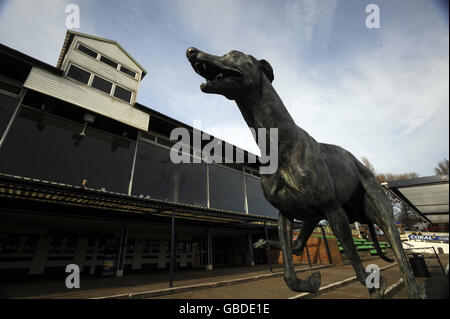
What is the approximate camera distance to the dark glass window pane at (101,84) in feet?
35.7

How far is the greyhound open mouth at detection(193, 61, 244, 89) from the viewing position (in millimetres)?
1564

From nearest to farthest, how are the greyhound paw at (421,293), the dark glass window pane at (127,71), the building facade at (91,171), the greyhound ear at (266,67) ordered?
the greyhound paw at (421,293) → the greyhound ear at (266,67) → the building facade at (91,171) → the dark glass window pane at (127,71)

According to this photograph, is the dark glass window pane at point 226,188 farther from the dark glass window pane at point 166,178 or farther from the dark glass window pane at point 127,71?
the dark glass window pane at point 127,71

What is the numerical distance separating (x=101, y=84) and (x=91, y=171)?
4.60 meters

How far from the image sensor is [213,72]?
164 cm

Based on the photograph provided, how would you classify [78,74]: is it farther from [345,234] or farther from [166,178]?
[345,234]

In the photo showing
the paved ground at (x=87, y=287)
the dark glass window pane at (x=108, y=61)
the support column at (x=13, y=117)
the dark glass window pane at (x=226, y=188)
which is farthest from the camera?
the dark glass window pane at (x=226, y=188)

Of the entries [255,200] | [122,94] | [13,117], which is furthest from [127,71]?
[255,200]

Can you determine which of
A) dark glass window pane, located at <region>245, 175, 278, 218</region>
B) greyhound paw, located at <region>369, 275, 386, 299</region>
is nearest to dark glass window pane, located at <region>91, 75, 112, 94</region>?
dark glass window pane, located at <region>245, 175, 278, 218</region>

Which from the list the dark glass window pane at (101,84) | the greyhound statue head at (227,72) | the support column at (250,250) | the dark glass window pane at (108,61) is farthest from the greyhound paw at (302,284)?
the support column at (250,250)

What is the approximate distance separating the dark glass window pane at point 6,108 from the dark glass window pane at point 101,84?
128 inches

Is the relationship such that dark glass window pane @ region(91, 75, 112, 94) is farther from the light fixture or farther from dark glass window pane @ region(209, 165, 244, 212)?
dark glass window pane @ region(209, 165, 244, 212)
